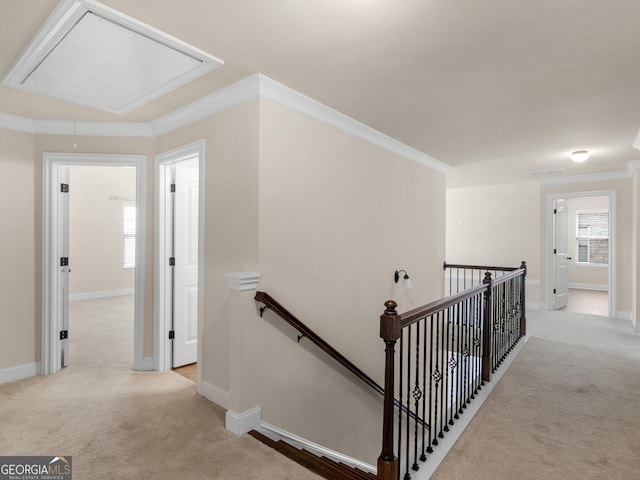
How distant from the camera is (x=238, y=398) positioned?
2.33m

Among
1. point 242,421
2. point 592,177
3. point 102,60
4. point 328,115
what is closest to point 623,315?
point 592,177

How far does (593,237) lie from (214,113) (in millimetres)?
9993

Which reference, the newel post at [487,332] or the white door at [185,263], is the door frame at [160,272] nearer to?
the white door at [185,263]

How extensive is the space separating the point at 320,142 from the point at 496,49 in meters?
1.45

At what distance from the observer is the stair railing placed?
1742mm

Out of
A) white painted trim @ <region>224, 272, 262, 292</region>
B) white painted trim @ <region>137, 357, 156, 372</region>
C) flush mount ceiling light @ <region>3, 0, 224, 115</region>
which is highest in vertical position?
flush mount ceiling light @ <region>3, 0, 224, 115</region>

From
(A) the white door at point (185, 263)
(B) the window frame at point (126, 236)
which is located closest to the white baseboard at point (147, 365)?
(A) the white door at point (185, 263)

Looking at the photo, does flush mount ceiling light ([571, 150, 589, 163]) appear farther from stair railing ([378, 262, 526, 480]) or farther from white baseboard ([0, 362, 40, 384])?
white baseboard ([0, 362, 40, 384])

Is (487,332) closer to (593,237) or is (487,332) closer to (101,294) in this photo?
(101,294)

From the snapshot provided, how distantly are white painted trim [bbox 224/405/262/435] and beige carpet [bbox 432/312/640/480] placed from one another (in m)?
1.17

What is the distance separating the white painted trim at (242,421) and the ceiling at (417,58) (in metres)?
2.28

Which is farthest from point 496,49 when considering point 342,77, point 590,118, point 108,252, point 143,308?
point 108,252

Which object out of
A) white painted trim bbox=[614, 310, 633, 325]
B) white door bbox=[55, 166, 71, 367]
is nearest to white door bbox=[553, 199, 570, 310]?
white painted trim bbox=[614, 310, 633, 325]

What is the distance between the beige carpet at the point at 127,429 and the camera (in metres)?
1.93
